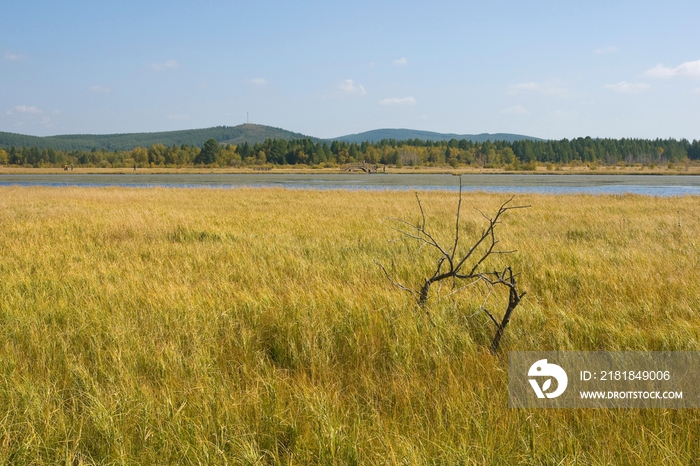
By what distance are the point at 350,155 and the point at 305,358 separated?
157m

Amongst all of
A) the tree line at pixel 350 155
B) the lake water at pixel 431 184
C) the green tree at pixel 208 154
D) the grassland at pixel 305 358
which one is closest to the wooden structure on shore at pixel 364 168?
the tree line at pixel 350 155

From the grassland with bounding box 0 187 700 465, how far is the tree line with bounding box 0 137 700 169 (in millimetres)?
128198

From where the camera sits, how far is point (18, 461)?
8.34ft

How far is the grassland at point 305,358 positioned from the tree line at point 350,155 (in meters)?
128

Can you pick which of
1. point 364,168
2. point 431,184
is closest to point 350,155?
point 364,168

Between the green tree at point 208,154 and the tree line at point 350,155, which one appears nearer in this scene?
the green tree at point 208,154

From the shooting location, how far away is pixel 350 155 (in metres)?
159

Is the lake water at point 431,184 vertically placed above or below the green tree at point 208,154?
below

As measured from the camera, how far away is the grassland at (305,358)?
266cm

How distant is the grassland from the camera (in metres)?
2.66

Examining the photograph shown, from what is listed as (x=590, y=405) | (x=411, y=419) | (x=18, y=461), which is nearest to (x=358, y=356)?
(x=411, y=419)

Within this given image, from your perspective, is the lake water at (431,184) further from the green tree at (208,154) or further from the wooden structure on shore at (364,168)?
the green tree at (208,154)

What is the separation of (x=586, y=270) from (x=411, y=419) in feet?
17.8

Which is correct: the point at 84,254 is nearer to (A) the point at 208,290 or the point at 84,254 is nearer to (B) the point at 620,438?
(A) the point at 208,290
